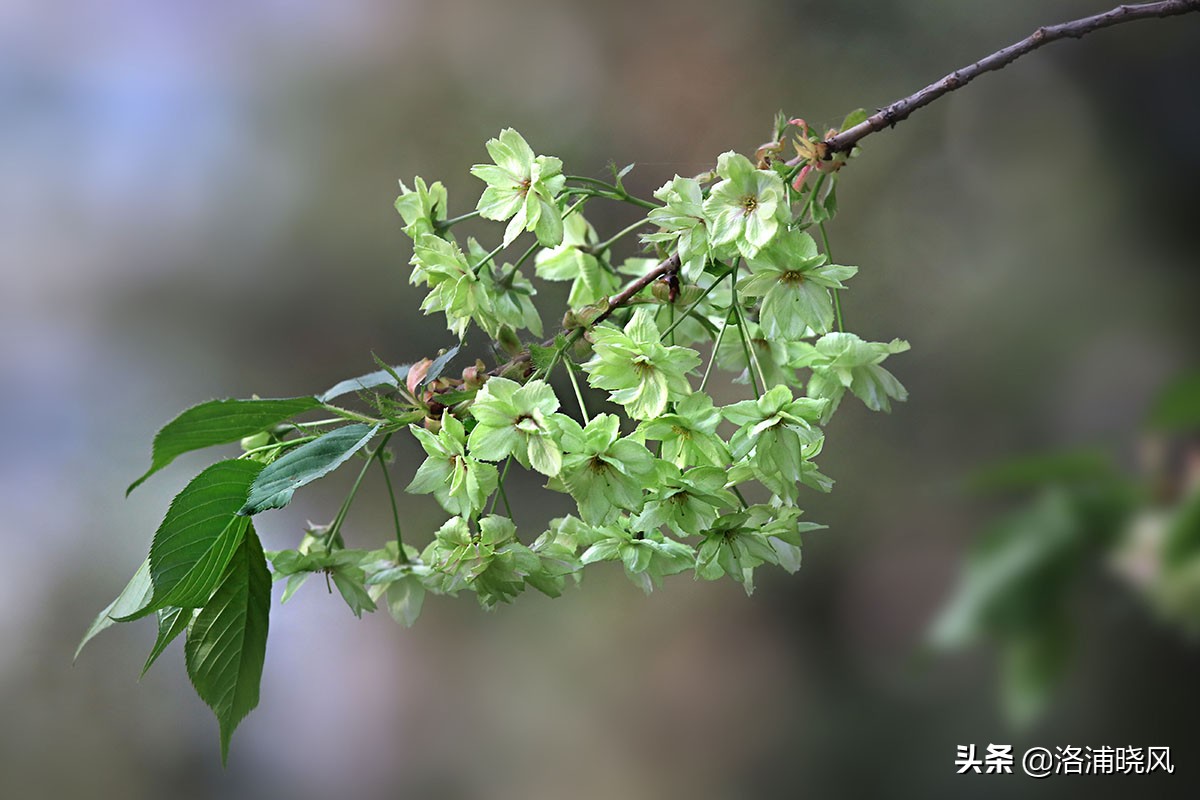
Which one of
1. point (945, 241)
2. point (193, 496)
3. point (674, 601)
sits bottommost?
point (193, 496)

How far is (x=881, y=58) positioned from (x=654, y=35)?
0.26 meters

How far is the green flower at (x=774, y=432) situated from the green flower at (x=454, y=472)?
0.08 meters

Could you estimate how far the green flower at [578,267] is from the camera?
418 mm

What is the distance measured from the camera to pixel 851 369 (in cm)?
37

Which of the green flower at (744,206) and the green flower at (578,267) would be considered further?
the green flower at (578,267)

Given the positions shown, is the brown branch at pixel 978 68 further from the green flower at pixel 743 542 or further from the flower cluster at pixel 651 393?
the green flower at pixel 743 542

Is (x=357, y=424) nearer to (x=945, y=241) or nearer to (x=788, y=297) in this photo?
(x=788, y=297)

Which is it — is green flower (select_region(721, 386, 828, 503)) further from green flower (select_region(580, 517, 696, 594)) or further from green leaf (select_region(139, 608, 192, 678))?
green leaf (select_region(139, 608, 192, 678))

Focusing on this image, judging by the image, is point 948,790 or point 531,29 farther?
point 531,29

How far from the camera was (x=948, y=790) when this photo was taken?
90cm

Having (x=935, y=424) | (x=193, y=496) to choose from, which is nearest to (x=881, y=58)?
(x=935, y=424)

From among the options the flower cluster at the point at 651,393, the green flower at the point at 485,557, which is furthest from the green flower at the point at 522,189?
the green flower at the point at 485,557

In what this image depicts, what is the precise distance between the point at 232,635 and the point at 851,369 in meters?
0.25

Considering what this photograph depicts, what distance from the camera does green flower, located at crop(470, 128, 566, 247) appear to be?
1.16 feet
